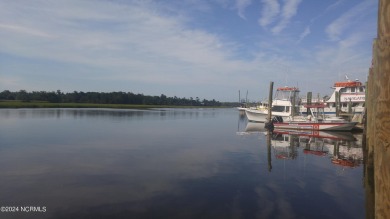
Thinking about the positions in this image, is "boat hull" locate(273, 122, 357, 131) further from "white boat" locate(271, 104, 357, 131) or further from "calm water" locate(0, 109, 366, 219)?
"calm water" locate(0, 109, 366, 219)

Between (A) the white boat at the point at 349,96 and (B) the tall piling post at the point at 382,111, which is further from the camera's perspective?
(A) the white boat at the point at 349,96

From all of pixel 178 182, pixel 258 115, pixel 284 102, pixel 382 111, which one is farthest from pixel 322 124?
pixel 382 111

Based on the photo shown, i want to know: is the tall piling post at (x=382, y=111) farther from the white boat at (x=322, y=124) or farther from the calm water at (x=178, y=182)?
the white boat at (x=322, y=124)

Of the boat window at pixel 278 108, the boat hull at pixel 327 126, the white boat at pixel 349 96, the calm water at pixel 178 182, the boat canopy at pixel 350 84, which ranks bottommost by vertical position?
the calm water at pixel 178 182

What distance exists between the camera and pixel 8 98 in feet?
572

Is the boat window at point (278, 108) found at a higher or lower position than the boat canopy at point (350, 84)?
lower

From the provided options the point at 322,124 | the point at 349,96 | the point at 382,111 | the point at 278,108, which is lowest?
the point at 322,124

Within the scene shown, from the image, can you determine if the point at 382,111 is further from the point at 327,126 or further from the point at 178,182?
the point at 327,126

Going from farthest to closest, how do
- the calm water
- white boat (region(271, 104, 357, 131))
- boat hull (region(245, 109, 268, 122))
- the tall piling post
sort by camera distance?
boat hull (region(245, 109, 268, 122))
white boat (region(271, 104, 357, 131))
the calm water
the tall piling post

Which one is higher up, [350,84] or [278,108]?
[350,84]

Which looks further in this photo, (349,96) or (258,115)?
(258,115)

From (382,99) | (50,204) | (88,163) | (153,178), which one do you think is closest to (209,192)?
(153,178)

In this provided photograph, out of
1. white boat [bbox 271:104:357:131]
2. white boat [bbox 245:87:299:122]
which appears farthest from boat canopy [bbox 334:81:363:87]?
white boat [bbox 271:104:357:131]

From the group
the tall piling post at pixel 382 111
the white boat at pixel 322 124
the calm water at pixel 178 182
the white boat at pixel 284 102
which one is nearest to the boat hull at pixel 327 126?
the white boat at pixel 322 124
